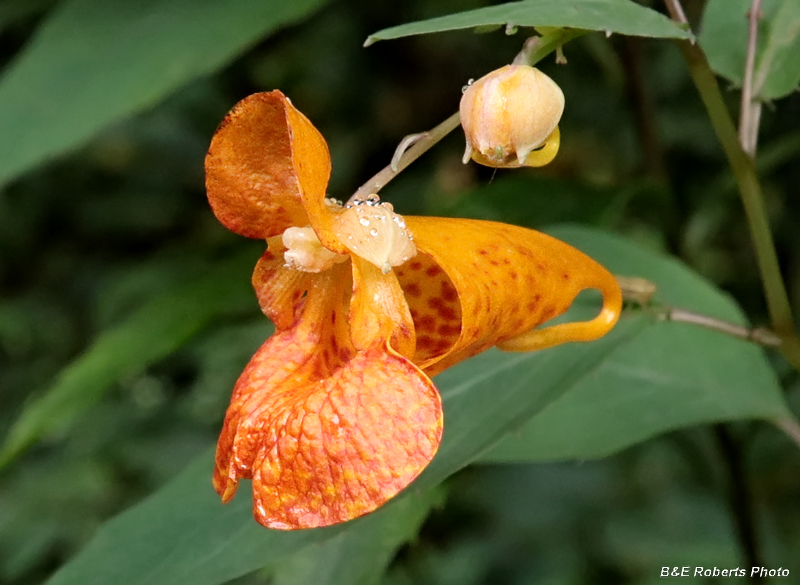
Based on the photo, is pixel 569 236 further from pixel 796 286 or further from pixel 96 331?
pixel 96 331

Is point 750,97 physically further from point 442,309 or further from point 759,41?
point 442,309

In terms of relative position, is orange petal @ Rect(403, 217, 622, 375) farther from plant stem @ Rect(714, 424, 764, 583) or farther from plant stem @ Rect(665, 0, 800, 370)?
plant stem @ Rect(714, 424, 764, 583)

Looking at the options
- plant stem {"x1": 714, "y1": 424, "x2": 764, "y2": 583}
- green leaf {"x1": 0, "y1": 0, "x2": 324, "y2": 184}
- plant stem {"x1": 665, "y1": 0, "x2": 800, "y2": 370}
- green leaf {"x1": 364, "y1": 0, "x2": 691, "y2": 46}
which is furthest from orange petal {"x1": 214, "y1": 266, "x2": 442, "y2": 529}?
plant stem {"x1": 714, "y1": 424, "x2": 764, "y2": 583}

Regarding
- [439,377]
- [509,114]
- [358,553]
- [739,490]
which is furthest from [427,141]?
[739,490]

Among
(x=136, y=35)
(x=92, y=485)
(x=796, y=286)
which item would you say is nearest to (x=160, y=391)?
(x=92, y=485)

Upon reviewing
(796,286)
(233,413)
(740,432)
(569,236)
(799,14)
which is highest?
(799,14)

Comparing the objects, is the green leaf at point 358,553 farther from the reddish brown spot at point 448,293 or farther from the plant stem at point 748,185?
the plant stem at point 748,185
